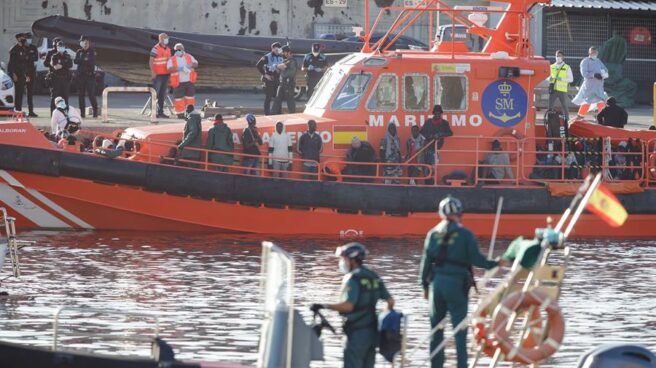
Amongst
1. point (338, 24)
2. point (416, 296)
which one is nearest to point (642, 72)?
point (338, 24)

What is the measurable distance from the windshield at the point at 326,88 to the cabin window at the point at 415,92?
86 centimetres

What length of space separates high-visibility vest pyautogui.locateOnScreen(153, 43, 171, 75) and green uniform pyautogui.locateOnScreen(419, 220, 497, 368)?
15.4 metres

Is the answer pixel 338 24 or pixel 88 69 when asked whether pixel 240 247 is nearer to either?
pixel 88 69

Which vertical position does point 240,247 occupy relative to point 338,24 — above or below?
below

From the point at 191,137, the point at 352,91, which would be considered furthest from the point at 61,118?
the point at 352,91

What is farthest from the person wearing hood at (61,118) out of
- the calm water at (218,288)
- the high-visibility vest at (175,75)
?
the high-visibility vest at (175,75)

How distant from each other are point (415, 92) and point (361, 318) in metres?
9.31

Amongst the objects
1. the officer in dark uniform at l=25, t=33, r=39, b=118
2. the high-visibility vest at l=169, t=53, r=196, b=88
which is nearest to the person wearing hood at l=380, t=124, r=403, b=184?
the high-visibility vest at l=169, t=53, r=196, b=88

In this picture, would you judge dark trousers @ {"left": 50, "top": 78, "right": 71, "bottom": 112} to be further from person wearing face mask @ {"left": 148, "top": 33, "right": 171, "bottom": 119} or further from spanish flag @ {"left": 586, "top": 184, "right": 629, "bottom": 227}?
spanish flag @ {"left": 586, "top": 184, "right": 629, "bottom": 227}

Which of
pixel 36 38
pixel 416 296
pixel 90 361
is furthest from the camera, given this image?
pixel 36 38

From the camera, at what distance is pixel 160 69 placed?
26641mm

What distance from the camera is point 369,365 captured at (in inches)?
439

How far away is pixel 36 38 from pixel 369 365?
79.0 ft

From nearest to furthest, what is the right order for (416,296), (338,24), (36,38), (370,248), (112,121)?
(416,296), (370,248), (112,121), (36,38), (338,24)
